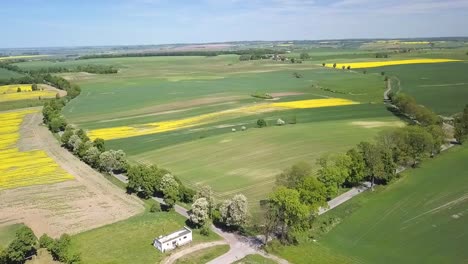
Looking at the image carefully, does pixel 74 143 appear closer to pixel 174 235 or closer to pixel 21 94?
pixel 174 235

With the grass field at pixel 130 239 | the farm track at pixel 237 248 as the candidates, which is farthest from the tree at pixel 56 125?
the farm track at pixel 237 248

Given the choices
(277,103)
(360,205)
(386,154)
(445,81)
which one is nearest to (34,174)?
(360,205)

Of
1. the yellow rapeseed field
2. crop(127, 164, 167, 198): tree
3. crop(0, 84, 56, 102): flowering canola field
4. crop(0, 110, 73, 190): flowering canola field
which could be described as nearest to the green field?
crop(127, 164, 167, 198): tree

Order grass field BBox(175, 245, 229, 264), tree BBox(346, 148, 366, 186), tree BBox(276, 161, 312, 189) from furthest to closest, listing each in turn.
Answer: tree BBox(346, 148, 366, 186), tree BBox(276, 161, 312, 189), grass field BBox(175, 245, 229, 264)

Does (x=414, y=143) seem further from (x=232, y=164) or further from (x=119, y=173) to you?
(x=119, y=173)

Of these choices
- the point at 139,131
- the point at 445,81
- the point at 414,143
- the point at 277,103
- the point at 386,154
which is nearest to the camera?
the point at 386,154

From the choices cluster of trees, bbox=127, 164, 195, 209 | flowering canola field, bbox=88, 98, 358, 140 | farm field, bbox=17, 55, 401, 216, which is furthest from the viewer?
flowering canola field, bbox=88, 98, 358, 140

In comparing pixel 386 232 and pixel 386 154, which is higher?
pixel 386 154

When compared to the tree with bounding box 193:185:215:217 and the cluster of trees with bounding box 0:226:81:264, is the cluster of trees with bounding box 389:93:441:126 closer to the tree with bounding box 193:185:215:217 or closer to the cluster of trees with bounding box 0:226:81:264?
the tree with bounding box 193:185:215:217
